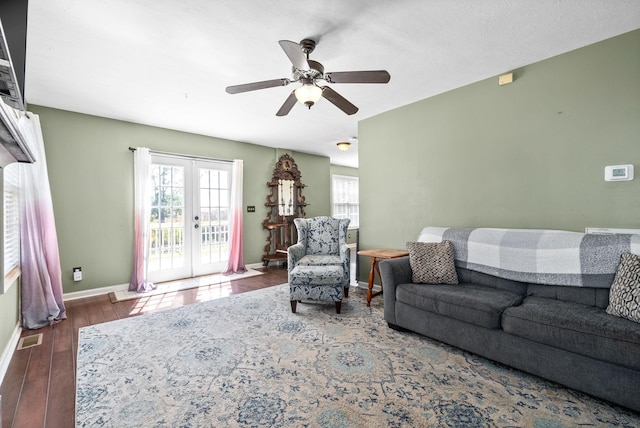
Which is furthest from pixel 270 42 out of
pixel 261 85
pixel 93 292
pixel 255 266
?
pixel 255 266

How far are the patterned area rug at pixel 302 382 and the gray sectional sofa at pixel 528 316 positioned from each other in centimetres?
14

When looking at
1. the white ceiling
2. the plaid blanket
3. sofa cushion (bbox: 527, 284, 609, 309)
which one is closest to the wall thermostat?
the plaid blanket

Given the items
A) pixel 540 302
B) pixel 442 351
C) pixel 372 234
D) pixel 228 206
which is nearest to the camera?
pixel 540 302

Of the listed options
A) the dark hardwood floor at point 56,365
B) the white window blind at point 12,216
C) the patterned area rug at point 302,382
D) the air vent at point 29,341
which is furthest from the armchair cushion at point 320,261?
the white window blind at point 12,216

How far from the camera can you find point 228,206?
527 centimetres

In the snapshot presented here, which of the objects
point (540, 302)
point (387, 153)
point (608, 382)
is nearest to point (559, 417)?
point (608, 382)

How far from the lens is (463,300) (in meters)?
2.17

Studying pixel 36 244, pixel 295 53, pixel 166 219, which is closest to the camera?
pixel 295 53

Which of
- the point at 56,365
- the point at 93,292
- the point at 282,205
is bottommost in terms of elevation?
the point at 56,365

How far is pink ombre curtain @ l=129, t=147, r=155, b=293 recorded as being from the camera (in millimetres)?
4102

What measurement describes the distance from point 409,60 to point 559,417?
9.19 feet

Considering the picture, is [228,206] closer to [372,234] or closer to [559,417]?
[372,234]

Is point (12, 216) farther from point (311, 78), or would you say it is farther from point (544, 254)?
point (544, 254)

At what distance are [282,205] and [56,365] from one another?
13.7ft
